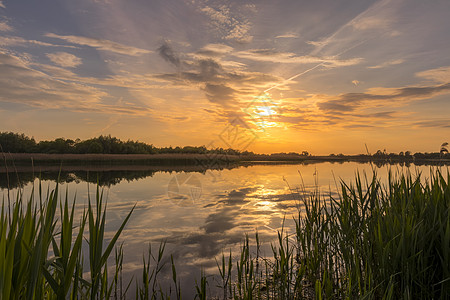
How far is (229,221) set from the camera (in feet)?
33.0

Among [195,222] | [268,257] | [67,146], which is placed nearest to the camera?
[268,257]

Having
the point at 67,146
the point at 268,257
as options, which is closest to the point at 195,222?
the point at 268,257

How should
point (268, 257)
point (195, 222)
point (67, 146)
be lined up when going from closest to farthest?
1. point (268, 257)
2. point (195, 222)
3. point (67, 146)

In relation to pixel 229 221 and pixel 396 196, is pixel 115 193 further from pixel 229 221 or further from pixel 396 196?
pixel 396 196

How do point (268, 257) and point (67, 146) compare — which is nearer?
point (268, 257)

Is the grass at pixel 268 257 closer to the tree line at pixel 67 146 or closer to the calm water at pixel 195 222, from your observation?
the calm water at pixel 195 222

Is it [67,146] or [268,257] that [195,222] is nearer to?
[268,257]

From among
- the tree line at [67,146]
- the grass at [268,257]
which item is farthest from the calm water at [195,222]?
the tree line at [67,146]

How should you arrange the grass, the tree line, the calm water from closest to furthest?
the grass
the calm water
the tree line

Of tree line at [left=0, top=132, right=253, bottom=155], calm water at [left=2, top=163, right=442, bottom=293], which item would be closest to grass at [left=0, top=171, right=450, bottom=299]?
calm water at [left=2, top=163, right=442, bottom=293]

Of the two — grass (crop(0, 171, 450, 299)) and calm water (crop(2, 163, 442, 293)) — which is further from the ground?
grass (crop(0, 171, 450, 299))

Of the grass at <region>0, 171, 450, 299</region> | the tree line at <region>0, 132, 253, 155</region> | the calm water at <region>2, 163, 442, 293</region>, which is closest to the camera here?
the grass at <region>0, 171, 450, 299</region>

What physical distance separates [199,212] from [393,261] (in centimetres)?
916

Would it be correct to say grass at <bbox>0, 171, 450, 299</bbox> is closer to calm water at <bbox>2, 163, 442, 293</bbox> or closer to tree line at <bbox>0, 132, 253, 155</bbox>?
calm water at <bbox>2, 163, 442, 293</bbox>
